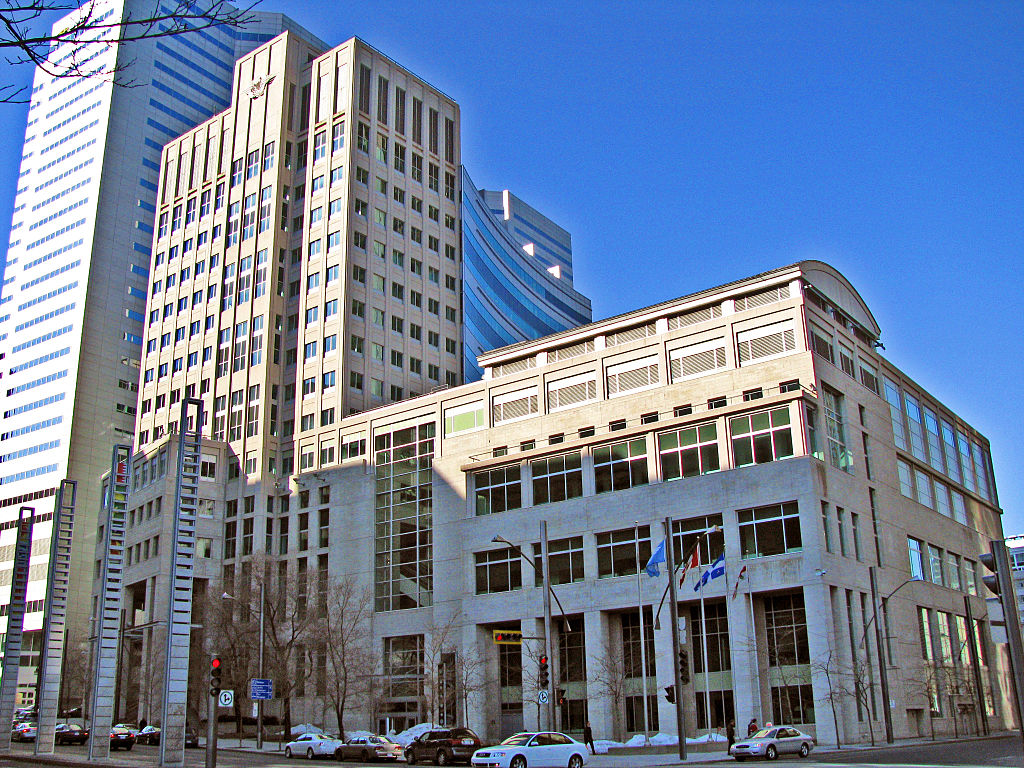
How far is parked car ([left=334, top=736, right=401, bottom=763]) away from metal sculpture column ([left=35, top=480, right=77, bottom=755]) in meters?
13.5

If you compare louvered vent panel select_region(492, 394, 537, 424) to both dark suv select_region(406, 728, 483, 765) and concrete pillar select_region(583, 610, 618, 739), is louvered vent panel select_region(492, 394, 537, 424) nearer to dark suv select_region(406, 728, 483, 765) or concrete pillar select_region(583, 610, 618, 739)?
concrete pillar select_region(583, 610, 618, 739)

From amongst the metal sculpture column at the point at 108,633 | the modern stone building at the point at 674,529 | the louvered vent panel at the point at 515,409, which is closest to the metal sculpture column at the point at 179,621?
the metal sculpture column at the point at 108,633

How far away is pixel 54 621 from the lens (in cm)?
4469

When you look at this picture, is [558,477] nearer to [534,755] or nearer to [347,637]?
[347,637]

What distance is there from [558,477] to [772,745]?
28893 mm

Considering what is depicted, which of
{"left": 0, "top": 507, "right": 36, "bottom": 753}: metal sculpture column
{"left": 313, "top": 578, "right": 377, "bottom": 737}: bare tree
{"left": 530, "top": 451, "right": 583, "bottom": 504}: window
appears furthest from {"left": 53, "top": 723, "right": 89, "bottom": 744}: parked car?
{"left": 530, "top": 451, "right": 583, "bottom": 504}: window

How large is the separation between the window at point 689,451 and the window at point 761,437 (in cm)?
140

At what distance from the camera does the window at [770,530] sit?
57781 millimetres

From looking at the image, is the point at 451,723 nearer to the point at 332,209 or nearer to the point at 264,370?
the point at 264,370

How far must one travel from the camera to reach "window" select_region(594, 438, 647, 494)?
212 ft

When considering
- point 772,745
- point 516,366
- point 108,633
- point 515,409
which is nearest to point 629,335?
point 515,409

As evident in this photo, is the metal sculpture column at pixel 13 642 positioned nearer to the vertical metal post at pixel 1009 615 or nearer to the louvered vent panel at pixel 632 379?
the louvered vent panel at pixel 632 379

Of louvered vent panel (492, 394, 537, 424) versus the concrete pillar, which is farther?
louvered vent panel (492, 394, 537, 424)

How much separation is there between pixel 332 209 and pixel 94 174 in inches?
2264
